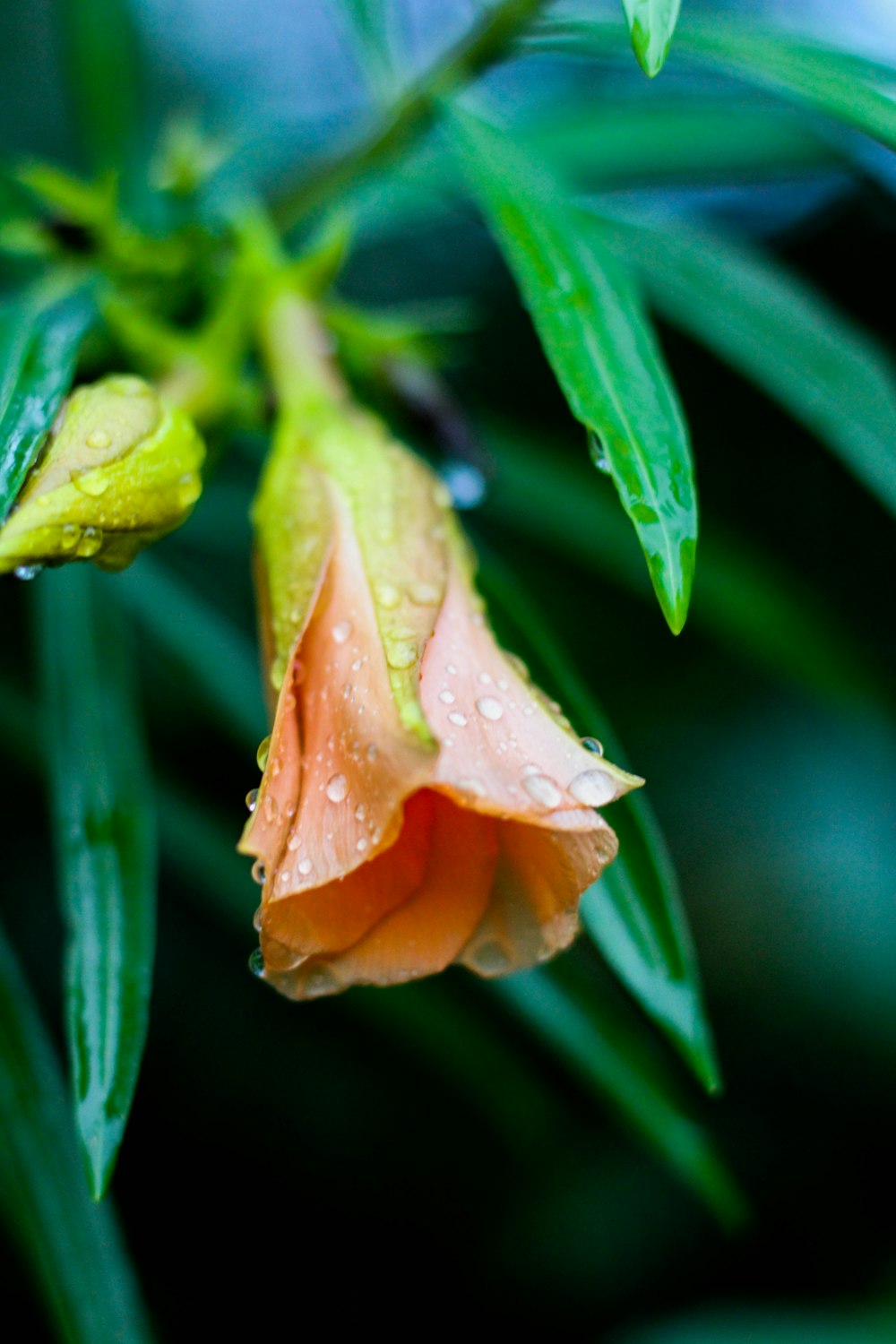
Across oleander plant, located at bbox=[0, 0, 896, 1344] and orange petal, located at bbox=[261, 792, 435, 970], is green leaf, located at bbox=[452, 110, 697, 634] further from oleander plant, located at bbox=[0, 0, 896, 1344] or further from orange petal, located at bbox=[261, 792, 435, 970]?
orange petal, located at bbox=[261, 792, 435, 970]

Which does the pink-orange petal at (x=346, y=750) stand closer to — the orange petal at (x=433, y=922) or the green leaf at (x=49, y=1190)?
the orange petal at (x=433, y=922)

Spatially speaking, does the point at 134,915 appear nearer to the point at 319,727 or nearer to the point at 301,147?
the point at 319,727

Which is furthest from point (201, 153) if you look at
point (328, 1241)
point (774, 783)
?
point (328, 1241)

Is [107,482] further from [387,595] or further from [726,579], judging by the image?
[726,579]

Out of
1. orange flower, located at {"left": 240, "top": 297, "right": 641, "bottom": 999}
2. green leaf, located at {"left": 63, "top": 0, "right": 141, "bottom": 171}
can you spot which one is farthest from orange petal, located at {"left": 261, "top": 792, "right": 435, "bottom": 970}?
green leaf, located at {"left": 63, "top": 0, "right": 141, "bottom": 171}

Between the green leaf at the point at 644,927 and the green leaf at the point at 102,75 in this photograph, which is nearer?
the green leaf at the point at 644,927

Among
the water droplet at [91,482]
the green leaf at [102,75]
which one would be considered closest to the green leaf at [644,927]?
the water droplet at [91,482]
